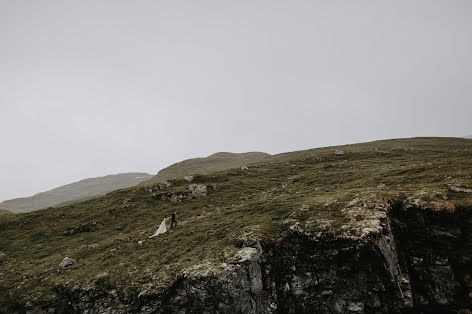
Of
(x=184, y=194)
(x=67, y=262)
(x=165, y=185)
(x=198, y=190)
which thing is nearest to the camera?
(x=67, y=262)

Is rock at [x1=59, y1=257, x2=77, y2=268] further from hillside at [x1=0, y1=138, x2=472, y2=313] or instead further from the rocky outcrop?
the rocky outcrop

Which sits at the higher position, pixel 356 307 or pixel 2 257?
pixel 2 257

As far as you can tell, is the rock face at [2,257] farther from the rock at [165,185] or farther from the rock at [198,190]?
the rock at [198,190]

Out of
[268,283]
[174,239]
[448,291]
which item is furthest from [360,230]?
[174,239]

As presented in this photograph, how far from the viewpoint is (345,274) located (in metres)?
17.6

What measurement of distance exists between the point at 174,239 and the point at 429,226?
74.5 feet

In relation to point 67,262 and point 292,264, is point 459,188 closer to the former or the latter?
point 292,264

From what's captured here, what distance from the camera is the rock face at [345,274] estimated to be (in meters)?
16.5

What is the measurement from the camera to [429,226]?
719 inches

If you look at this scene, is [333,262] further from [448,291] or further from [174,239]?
[174,239]

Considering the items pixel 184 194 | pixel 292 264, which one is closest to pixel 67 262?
pixel 184 194

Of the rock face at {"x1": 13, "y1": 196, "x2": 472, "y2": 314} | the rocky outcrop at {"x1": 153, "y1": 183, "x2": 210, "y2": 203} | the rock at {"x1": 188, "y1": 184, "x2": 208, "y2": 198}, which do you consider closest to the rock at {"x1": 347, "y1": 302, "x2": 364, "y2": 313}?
the rock face at {"x1": 13, "y1": 196, "x2": 472, "y2": 314}

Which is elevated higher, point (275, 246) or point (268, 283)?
point (275, 246)

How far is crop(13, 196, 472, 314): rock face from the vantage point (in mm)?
16531
